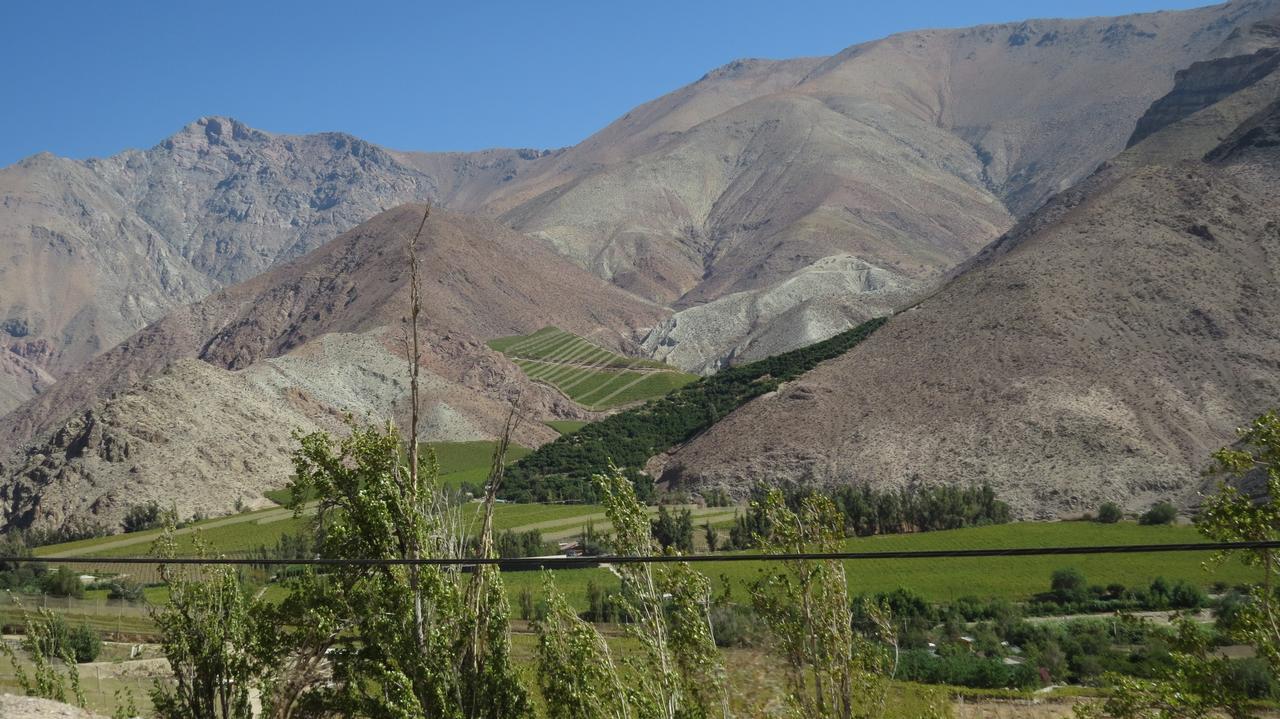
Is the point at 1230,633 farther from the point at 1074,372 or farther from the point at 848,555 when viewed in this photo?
the point at 1074,372

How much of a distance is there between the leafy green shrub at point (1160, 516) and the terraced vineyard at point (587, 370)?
71.1 metres

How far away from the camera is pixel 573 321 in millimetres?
183375

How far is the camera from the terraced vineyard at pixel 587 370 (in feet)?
403

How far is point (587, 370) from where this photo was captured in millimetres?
137625

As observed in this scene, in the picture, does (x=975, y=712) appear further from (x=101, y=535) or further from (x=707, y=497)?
(x=101, y=535)

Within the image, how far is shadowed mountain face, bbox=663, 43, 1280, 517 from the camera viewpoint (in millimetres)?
59656

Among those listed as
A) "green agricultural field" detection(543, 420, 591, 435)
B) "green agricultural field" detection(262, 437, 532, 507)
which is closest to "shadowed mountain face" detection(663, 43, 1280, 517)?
"green agricultural field" detection(262, 437, 532, 507)

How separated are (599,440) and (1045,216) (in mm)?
56967

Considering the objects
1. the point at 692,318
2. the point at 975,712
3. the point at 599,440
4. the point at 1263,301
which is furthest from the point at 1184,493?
the point at 692,318

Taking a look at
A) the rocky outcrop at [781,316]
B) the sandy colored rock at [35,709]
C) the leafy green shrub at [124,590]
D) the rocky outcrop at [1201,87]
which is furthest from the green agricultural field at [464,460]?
the rocky outcrop at [1201,87]

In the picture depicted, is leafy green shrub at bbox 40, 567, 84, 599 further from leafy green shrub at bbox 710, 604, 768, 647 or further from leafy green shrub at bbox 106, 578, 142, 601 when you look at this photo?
leafy green shrub at bbox 710, 604, 768, 647

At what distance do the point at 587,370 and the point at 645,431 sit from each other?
51.1 m

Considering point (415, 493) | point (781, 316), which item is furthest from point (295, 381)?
point (415, 493)

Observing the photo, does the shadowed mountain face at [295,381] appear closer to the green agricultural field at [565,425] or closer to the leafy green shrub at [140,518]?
the leafy green shrub at [140,518]
